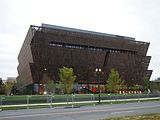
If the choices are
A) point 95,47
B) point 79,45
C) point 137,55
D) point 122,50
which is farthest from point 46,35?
point 137,55

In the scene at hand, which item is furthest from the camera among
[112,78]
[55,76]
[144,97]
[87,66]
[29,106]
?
[87,66]

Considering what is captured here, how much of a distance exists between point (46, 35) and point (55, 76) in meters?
15.3

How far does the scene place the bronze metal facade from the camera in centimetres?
10569

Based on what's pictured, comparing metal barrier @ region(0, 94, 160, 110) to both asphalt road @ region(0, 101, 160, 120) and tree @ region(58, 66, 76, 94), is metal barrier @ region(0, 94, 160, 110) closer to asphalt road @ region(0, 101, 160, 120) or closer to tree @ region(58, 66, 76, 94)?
asphalt road @ region(0, 101, 160, 120)

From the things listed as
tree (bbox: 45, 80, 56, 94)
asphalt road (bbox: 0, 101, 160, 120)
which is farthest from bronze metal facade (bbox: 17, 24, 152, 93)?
asphalt road (bbox: 0, 101, 160, 120)

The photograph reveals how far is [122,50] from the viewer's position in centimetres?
13000

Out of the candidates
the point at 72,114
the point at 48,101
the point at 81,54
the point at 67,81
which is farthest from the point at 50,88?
the point at 72,114

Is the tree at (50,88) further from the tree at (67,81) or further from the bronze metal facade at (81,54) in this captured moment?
the bronze metal facade at (81,54)

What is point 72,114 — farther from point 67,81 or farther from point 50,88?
point 67,81

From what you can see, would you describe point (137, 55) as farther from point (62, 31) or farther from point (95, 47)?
point (62, 31)

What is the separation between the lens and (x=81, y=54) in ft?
379

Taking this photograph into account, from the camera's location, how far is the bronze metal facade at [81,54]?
10569 cm

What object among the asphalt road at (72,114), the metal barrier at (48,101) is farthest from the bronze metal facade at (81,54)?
the asphalt road at (72,114)

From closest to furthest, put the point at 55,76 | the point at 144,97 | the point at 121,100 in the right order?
1. the point at 121,100
2. the point at 144,97
3. the point at 55,76
